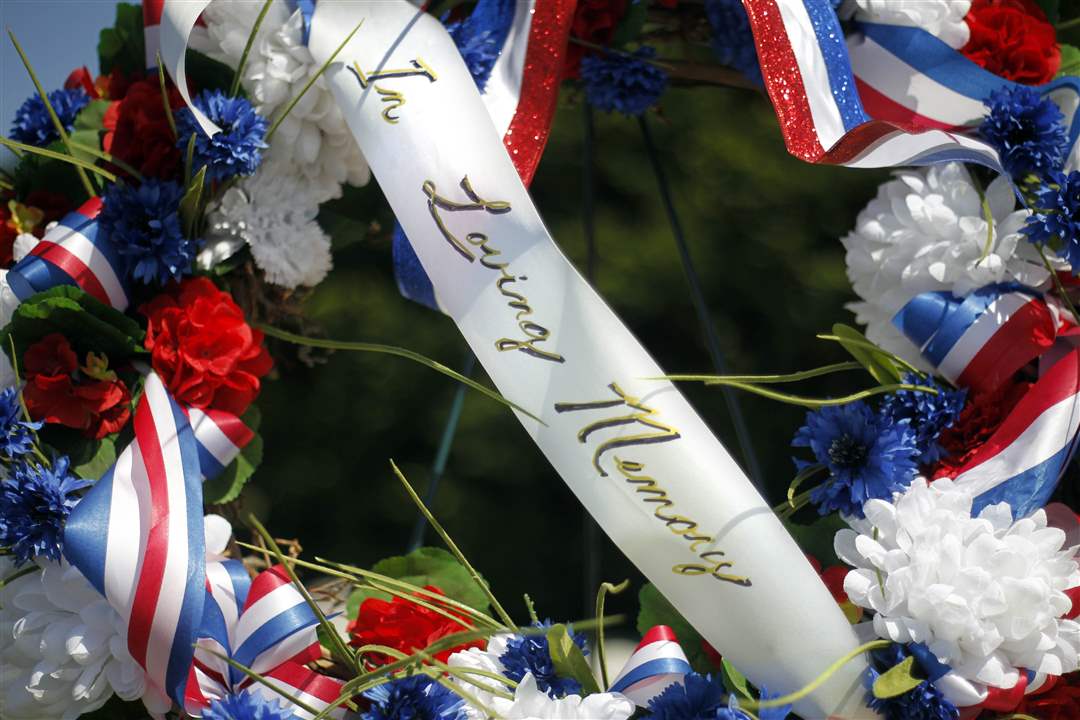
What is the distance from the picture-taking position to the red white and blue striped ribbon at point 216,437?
0.92 meters

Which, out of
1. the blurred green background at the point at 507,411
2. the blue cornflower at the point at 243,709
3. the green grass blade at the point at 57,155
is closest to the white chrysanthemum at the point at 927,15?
the blurred green background at the point at 507,411

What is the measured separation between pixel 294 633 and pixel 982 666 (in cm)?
53

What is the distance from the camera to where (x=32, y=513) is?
826mm

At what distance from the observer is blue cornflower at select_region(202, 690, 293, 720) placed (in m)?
0.72

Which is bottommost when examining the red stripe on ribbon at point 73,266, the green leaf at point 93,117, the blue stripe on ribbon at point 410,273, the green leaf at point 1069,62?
the blue stripe on ribbon at point 410,273

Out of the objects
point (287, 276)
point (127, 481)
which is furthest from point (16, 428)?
point (287, 276)

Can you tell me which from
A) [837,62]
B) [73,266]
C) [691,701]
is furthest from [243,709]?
[837,62]

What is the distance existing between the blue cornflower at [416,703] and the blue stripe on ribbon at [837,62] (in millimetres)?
611

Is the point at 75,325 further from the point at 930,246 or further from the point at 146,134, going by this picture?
the point at 930,246

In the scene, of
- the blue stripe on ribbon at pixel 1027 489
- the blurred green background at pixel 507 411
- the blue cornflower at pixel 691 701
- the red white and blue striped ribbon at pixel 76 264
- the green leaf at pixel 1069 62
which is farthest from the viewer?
the blurred green background at pixel 507 411

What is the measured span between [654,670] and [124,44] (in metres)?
0.87

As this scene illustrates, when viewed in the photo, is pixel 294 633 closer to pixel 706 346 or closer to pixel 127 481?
pixel 127 481

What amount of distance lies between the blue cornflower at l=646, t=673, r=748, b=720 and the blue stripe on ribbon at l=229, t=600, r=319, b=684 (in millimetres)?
297

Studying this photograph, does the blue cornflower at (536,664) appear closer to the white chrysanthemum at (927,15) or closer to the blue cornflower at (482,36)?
the blue cornflower at (482,36)
